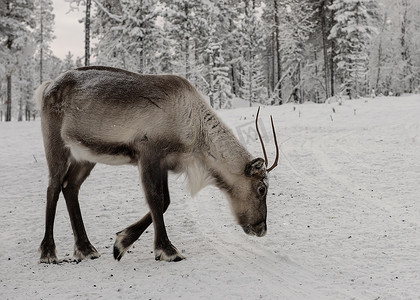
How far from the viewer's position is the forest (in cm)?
2875

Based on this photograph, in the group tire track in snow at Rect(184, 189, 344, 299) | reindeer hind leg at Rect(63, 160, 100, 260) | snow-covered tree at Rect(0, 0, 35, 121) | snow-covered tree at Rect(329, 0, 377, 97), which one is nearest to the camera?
tire track in snow at Rect(184, 189, 344, 299)

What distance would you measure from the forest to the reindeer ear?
66.0ft

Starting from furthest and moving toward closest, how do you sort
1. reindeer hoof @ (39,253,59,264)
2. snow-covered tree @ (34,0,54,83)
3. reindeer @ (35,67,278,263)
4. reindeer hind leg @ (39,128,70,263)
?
snow-covered tree @ (34,0,54,83)
reindeer hind leg @ (39,128,70,263)
reindeer hoof @ (39,253,59,264)
reindeer @ (35,67,278,263)

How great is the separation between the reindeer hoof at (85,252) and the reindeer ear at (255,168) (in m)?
2.05

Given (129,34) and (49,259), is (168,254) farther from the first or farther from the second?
(129,34)

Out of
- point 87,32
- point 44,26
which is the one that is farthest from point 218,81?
point 44,26

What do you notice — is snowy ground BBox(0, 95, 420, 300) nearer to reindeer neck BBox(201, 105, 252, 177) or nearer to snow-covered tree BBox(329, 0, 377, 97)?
reindeer neck BBox(201, 105, 252, 177)

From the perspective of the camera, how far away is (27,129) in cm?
1958

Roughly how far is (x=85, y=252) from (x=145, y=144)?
1499mm

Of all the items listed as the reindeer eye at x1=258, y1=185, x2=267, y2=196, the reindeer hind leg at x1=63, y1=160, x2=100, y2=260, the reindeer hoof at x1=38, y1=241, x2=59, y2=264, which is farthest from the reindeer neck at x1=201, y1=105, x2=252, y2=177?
the reindeer hoof at x1=38, y1=241, x2=59, y2=264

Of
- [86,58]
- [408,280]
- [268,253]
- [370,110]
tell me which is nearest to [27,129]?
[86,58]

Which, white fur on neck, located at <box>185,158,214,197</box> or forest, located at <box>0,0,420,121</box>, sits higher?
forest, located at <box>0,0,420,121</box>

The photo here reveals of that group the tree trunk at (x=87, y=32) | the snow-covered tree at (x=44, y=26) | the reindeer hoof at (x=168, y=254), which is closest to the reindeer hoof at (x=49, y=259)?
the reindeer hoof at (x=168, y=254)

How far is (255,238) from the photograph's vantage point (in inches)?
219
